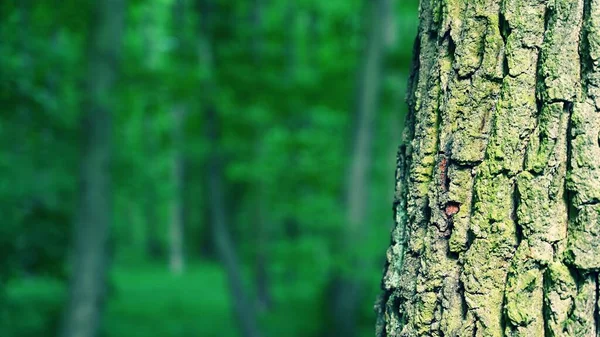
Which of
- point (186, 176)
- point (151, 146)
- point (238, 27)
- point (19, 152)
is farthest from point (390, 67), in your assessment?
point (186, 176)

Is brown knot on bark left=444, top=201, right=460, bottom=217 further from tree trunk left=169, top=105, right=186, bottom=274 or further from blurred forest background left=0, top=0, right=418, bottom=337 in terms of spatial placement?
tree trunk left=169, top=105, right=186, bottom=274

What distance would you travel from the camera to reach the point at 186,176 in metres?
30.5

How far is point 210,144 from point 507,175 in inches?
484

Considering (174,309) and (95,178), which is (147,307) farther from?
(95,178)

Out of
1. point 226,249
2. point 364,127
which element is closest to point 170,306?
point 226,249

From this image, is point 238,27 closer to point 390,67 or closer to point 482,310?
point 390,67

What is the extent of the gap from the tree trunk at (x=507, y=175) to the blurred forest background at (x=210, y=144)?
6.12 metres

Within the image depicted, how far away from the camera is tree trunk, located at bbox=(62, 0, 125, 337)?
916 centimetres

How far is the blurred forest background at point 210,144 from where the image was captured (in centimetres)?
918

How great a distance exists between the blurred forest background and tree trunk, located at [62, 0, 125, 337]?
0.06ft

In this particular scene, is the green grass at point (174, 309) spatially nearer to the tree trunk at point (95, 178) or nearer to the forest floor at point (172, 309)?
the forest floor at point (172, 309)

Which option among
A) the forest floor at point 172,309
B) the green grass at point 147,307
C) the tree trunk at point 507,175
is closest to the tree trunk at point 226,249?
the forest floor at point 172,309

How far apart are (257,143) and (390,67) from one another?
3285 mm

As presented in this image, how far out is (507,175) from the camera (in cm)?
155
